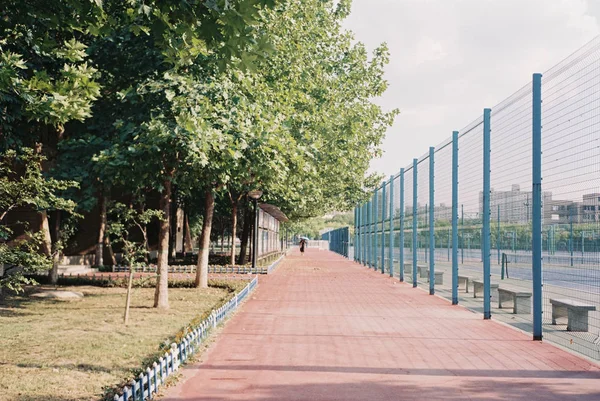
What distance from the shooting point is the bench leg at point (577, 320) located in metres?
11.2

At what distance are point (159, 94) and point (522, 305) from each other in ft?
31.0

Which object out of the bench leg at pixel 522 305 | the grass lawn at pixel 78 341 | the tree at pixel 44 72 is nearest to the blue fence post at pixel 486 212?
the bench leg at pixel 522 305

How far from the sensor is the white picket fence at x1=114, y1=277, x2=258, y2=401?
627 cm

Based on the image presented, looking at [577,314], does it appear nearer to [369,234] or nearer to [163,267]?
[163,267]

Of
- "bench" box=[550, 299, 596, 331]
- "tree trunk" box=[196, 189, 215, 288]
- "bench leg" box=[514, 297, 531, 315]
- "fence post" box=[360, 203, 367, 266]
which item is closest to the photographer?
"bench" box=[550, 299, 596, 331]

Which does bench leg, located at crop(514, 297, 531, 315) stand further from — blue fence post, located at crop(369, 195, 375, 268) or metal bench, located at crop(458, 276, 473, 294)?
blue fence post, located at crop(369, 195, 375, 268)

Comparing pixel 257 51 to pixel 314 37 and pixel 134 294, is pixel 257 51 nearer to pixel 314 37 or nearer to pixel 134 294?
pixel 134 294

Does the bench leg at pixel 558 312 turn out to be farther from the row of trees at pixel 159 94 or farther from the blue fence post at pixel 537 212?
the row of trees at pixel 159 94

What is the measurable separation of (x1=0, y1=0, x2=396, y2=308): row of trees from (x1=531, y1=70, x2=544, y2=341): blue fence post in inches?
192

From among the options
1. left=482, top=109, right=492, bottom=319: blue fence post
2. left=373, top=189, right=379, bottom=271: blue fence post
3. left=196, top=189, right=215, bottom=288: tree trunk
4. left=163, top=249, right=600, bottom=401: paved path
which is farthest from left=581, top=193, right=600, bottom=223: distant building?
left=373, top=189, right=379, bottom=271: blue fence post

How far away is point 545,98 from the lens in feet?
35.6

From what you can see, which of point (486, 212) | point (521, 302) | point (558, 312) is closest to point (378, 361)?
point (558, 312)

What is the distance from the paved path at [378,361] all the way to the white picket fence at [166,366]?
208 millimetres

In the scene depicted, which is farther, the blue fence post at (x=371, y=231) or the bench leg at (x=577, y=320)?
the blue fence post at (x=371, y=231)
